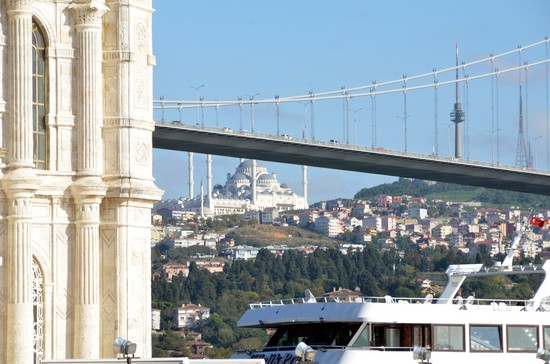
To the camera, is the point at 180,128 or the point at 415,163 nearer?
the point at 180,128

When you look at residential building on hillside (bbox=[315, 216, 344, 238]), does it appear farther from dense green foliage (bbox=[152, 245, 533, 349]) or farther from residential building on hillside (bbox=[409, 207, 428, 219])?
dense green foliage (bbox=[152, 245, 533, 349])

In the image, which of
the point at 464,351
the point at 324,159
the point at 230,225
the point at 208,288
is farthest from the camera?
the point at 230,225

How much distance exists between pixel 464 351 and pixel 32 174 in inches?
382

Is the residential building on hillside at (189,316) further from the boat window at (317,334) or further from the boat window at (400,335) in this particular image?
the boat window at (400,335)

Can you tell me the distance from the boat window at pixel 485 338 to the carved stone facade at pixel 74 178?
7.66 meters

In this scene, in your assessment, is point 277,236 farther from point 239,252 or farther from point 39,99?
point 39,99

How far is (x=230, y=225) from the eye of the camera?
7323 inches

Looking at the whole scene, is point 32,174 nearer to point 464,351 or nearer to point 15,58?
point 15,58

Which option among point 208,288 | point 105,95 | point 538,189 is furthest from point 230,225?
point 105,95

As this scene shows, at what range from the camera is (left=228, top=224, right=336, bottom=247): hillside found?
169m

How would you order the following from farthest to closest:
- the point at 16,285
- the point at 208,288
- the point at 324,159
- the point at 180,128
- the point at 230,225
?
the point at 230,225, the point at 208,288, the point at 324,159, the point at 180,128, the point at 16,285

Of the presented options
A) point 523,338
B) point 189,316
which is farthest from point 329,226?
point 523,338

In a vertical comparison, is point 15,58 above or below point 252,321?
above

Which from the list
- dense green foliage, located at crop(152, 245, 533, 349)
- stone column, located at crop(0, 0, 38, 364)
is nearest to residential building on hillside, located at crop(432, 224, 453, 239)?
dense green foliage, located at crop(152, 245, 533, 349)
